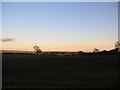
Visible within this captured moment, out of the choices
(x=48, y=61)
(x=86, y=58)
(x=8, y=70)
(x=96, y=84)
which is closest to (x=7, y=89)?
(x=96, y=84)

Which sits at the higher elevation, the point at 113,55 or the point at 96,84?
the point at 113,55

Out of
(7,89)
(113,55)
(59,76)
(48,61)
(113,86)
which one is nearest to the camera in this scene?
(7,89)

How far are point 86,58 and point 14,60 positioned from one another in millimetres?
2853

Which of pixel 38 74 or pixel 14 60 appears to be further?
pixel 14 60

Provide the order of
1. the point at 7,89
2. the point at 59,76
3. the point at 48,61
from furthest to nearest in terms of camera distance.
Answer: the point at 48,61, the point at 59,76, the point at 7,89

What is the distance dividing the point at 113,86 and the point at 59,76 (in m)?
2.28

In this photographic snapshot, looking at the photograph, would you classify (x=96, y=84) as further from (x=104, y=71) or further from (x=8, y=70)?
(x=8, y=70)

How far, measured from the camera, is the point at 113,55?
9.70 m

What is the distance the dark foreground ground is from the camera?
26.0 feet

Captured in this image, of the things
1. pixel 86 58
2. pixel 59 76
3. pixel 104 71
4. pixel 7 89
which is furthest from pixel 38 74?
pixel 86 58

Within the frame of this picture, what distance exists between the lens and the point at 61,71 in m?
10.2

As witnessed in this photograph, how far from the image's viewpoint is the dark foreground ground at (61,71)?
791 cm

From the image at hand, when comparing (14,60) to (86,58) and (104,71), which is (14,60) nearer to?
(86,58)

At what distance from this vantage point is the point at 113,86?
7.20 m
